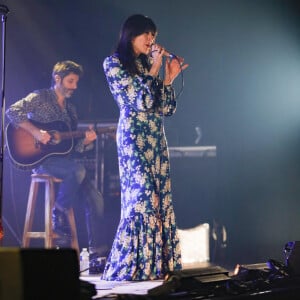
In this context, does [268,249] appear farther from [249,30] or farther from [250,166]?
[249,30]

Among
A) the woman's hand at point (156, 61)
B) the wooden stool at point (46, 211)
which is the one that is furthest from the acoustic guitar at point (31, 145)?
the woman's hand at point (156, 61)

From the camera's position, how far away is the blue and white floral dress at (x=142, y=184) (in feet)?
10.8

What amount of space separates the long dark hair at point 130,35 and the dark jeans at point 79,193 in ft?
3.99

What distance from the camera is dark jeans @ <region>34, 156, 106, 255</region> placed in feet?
14.3

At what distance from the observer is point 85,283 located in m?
2.22

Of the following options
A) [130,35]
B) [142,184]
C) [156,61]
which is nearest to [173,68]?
[156,61]

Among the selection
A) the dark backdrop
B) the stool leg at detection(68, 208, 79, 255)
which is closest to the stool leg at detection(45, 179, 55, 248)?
the stool leg at detection(68, 208, 79, 255)

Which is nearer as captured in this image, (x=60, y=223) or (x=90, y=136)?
(x=60, y=223)

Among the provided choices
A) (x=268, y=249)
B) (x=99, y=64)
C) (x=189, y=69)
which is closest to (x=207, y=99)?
(x=189, y=69)

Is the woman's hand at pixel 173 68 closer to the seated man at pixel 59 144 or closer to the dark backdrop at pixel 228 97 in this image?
the seated man at pixel 59 144

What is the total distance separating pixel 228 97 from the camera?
5.47 metres

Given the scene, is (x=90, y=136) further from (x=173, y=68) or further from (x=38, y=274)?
(x=38, y=274)

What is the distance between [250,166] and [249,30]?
4.42 feet

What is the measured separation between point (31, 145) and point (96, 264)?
102 cm
